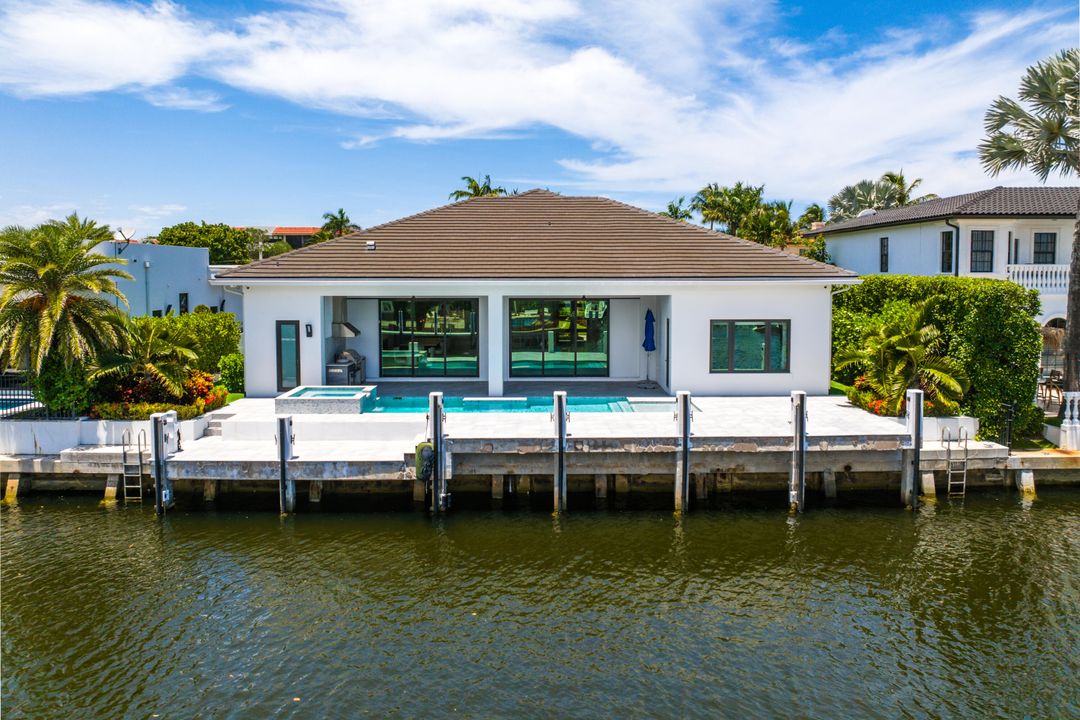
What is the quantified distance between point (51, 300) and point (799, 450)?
658 inches

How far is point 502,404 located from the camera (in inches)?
819

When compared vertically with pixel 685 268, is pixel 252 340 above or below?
below

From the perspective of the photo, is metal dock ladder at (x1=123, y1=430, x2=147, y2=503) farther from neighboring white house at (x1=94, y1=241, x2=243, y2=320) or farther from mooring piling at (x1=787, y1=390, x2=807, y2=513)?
mooring piling at (x1=787, y1=390, x2=807, y2=513)

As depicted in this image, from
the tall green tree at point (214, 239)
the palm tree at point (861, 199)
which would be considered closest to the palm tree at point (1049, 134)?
the palm tree at point (861, 199)

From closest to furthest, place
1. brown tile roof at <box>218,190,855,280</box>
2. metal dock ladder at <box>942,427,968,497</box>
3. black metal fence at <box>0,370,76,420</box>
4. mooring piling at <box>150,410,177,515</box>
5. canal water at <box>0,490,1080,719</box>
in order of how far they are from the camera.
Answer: canal water at <box>0,490,1080,719</box>, mooring piling at <box>150,410,177,515</box>, metal dock ladder at <box>942,427,968,497</box>, black metal fence at <box>0,370,76,420</box>, brown tile roof at <box>218,190,855,280</box>

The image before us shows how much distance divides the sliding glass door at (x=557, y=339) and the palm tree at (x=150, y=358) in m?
9.48

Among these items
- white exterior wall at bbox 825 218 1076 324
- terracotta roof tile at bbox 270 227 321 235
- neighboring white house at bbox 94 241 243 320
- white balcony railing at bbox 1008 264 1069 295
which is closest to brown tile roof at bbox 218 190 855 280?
white exterior wall at bbox 825 218 1076 324

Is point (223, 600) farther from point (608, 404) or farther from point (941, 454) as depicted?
point (941, 454)

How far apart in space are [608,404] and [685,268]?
463 cm

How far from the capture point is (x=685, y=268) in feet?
73.4

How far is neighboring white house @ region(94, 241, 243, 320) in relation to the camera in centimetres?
3116

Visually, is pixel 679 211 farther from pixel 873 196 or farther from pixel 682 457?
pixel 682 457

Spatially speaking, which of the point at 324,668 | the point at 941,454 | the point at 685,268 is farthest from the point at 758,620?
the point at 685,268

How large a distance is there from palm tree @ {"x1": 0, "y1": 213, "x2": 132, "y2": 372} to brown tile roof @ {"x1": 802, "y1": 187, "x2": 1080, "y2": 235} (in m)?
26.0
